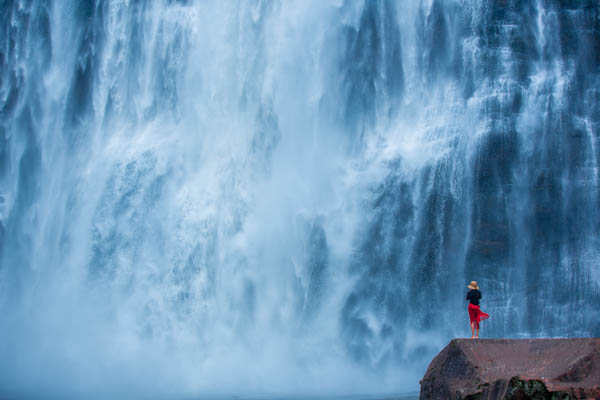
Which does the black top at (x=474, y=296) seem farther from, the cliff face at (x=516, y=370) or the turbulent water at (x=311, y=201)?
the turbulent water at (x=311, y=201)

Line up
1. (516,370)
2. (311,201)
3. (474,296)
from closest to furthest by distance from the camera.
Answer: (516,370) < (474,296) < (311,201)

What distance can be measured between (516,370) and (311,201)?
13614 millimetres

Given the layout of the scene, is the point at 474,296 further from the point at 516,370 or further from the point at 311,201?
the point at 311,201

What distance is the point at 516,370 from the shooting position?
7.50 metres

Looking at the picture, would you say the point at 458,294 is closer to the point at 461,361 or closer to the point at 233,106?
the point at 233,106

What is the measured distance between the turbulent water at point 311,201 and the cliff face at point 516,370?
10.7m

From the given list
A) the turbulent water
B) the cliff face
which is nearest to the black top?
the cliff face

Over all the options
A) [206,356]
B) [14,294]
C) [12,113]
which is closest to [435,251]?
[206,356]

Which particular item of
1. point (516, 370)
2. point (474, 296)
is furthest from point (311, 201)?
point (516, 370)

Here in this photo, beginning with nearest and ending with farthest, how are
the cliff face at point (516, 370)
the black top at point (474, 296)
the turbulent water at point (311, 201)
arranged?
the cliff face at point (516, 370) < the black top at point (474, 296) < the turbulent water at point (311, 201)

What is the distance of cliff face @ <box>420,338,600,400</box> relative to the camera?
23.3 feet

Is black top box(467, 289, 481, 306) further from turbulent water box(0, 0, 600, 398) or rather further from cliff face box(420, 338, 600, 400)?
turbulent water box(0, 0, 600, 398)

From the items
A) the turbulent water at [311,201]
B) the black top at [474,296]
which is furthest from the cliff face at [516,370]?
the turbulent water at [311,201]

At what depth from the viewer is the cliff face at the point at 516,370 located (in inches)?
280
